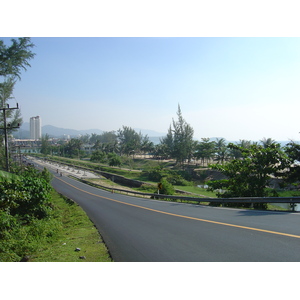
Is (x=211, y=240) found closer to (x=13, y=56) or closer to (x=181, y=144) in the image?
(x=13, y=56)

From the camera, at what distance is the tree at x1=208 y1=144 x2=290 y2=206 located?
17516 mm

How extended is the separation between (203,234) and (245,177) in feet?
37.5

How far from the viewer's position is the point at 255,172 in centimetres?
1816

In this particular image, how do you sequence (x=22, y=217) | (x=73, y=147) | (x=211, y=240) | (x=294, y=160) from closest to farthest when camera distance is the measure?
1. (x=211, y=240)
2. (x=22, y=217)
3. (x=294, y=160)
4. (x=73, y=147)

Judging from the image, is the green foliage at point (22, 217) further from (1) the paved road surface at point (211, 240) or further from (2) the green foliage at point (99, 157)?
(2) the green foliage at point (99, 157)

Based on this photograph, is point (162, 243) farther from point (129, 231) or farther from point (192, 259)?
point (129, 231)

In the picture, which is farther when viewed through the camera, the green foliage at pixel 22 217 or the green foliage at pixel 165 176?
Answer: the green foliage at pixel 165 176

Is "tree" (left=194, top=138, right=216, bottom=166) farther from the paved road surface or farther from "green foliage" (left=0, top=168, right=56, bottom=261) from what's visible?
the paved road surface

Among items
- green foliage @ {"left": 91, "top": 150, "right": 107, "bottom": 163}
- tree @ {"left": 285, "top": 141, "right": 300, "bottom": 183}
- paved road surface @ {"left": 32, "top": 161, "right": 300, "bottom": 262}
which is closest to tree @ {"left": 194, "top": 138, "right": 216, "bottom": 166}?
green foliage @ {"left": 91, "top": 150, "right": 107, "bottom": 163}

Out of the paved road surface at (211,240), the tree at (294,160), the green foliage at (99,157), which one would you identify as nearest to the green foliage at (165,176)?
the green foliage at (99,157)

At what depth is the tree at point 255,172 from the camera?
690 inches

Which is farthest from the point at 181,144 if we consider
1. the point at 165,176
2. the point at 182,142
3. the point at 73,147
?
the point at 73,147

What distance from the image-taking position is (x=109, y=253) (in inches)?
265

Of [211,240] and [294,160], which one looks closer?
[211,240]
